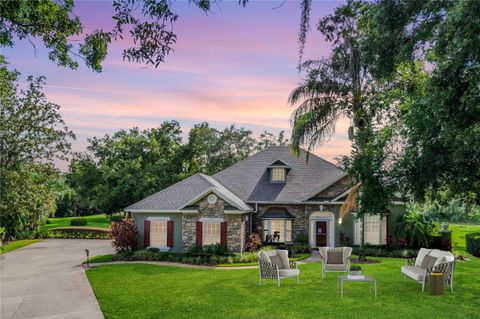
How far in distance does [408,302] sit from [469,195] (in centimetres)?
775

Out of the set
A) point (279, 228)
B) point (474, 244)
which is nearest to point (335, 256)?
point (279, 228)

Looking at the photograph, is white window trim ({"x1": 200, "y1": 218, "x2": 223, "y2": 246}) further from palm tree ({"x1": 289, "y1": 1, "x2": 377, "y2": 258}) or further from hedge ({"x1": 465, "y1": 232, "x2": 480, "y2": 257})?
hedge ({"x1": 465, "y1": 232, "x2": 480, "y2": 257})

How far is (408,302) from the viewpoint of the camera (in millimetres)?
12133

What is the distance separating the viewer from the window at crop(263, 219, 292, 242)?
26.2 metres

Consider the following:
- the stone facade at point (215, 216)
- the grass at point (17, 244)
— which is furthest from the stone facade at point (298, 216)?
the grass at point (17, 244)

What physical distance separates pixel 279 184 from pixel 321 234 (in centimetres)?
440

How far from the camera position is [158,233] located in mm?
23953

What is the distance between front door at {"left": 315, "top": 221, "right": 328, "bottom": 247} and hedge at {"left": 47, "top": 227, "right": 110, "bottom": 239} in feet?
64.9

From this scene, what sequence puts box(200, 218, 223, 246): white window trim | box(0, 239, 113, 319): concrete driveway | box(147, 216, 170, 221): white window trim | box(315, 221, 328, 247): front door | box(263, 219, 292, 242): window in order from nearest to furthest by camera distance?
box(0, 239, 113, 319): concrete driveway < box(200, 218, 223, 246): white window trim < box(147, 216, 170, 221): white window trim < box(315, 221, 328, 247): front door < box(263, 219, 292, 242): window

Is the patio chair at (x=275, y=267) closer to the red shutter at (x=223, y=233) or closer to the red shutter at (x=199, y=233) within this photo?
the red shutter at (x=223, y=233)

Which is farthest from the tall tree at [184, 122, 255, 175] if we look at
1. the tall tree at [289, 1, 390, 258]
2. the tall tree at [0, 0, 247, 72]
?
the tall tree at [0, 0, 247, 72]

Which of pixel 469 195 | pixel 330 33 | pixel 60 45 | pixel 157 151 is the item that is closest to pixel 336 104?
pixel 330 33

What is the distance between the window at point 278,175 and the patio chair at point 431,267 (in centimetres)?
1344

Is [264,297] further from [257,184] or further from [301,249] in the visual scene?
[257,184]
